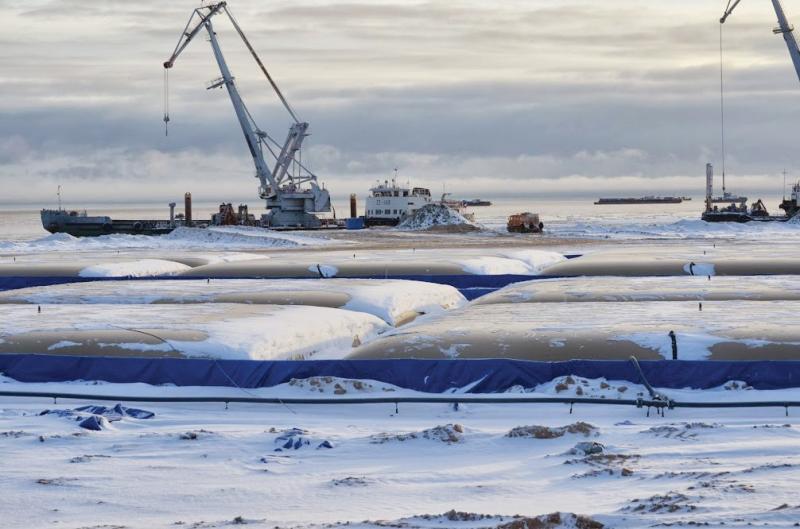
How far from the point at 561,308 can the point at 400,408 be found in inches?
275

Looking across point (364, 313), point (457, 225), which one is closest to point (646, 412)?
point (364, 313)

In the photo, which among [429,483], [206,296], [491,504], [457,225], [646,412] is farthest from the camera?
[457,225]

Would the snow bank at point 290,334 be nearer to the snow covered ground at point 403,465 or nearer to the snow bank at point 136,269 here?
the snow covered ground at point 403,465

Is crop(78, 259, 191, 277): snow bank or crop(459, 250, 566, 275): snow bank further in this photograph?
crop(78, 259, 191, 277): snow bank

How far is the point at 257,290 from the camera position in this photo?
24578 millimetres

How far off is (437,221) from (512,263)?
55816 millimetres

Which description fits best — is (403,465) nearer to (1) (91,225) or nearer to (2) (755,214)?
(1) (91,225)

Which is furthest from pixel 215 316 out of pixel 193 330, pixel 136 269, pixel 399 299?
pixel 136 269

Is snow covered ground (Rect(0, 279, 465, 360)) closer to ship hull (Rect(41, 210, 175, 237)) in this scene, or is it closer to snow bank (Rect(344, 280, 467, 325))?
snow bank (Rect(344, 280, 467, 325))

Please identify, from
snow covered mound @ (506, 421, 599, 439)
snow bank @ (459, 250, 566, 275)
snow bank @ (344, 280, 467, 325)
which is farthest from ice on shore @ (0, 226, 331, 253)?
snow covered mound @ (506, 421, 599, 439)

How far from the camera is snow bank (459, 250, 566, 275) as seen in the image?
32.1 meters

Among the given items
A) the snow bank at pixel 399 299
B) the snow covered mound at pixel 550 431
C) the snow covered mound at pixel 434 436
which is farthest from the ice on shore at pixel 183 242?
the snow covered mound at pixel 550 431

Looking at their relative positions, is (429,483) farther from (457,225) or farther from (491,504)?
(457,225)

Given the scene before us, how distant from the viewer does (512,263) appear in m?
35.3
